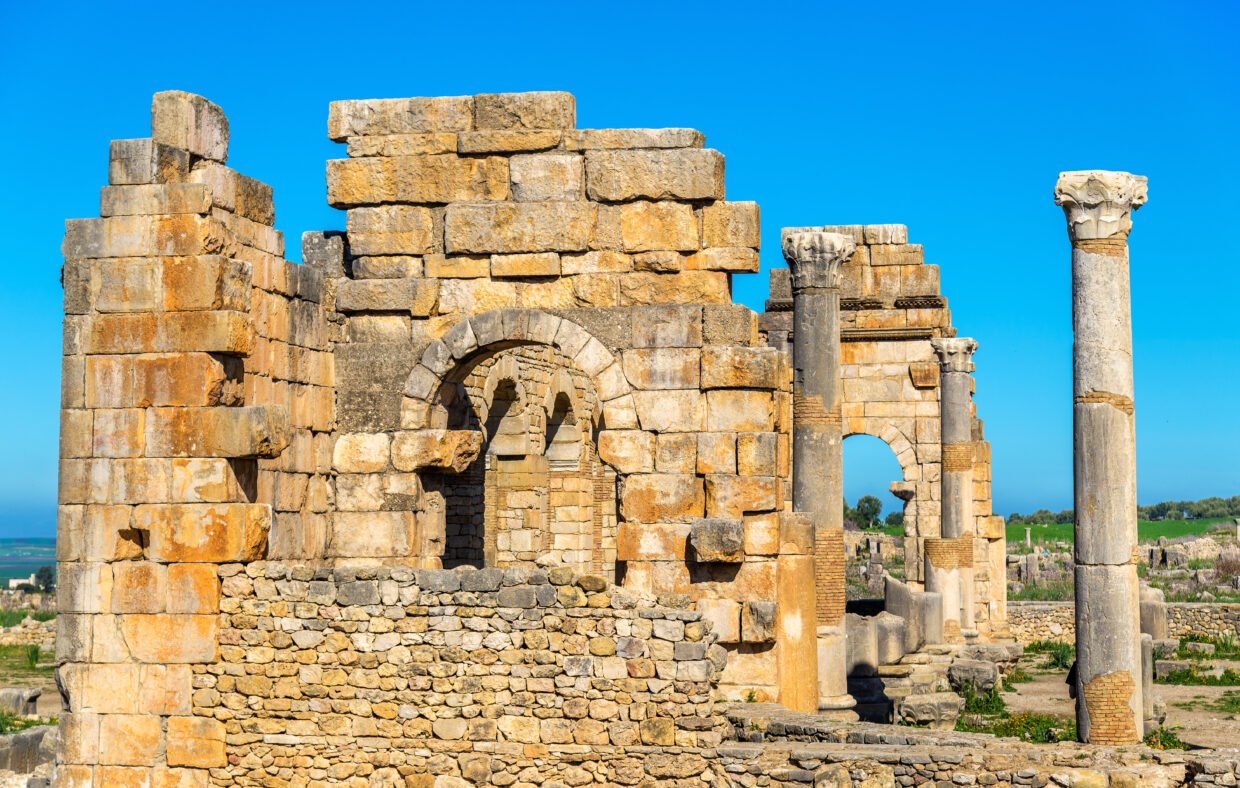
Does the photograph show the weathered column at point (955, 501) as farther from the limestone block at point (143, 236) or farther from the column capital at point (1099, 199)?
the limestone block at point (143, 236)

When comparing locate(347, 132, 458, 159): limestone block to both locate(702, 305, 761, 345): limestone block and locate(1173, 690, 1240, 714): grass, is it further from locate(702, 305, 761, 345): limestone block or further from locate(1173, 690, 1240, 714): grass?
locate(1173, 690, 1240, 714): grass

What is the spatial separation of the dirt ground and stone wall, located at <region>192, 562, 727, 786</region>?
648 centimetres

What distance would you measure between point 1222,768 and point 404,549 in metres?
6.25

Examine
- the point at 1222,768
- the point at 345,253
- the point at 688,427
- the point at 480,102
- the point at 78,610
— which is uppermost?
the point at 480,102

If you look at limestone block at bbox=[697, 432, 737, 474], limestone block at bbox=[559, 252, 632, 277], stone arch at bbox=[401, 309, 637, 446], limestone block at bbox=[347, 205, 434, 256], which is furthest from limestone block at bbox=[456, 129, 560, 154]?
limestone block at bbox=[697, 432, 737, 474]

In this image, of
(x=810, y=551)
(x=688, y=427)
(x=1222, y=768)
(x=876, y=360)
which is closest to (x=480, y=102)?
(x=688, y=427)

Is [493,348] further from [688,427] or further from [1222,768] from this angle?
[1222,768]

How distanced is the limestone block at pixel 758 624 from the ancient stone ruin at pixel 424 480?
0.04 m

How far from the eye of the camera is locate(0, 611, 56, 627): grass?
99.1ft

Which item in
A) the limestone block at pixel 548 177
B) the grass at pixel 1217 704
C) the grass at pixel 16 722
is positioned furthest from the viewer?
the grass at pixel 1217 704

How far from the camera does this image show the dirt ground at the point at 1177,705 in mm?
16672

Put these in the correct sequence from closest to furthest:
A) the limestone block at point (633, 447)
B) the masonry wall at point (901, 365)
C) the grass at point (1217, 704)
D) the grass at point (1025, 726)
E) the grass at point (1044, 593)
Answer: the limestone block at point (633, 447) → the grass at point (1025, 726) → the grass at point (1217, 704) → the masonry wall at point (901, 365) → the grass at point (1044, 593)

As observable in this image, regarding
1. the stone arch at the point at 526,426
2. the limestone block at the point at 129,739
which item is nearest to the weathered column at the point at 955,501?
the stone arch at the point at 526,426

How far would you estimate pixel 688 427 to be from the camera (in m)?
12.6
